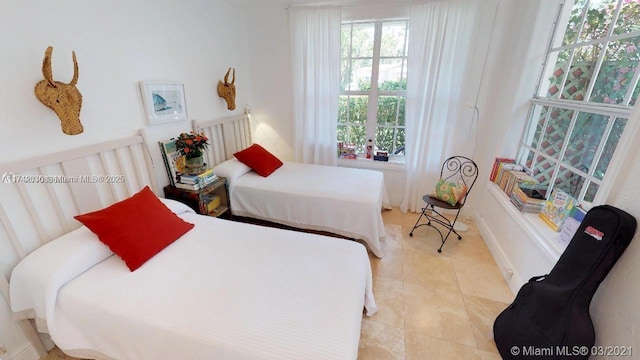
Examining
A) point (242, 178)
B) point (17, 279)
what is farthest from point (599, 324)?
point (17, 279)

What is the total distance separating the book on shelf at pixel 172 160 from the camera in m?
2.15

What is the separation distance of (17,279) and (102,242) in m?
0.38

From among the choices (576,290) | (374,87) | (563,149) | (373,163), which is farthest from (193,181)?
(563,149)

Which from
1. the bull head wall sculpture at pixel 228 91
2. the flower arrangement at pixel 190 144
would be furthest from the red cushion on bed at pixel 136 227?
the bull head wall sculpture at pixel 228 91

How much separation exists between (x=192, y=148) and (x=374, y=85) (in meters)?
2.13

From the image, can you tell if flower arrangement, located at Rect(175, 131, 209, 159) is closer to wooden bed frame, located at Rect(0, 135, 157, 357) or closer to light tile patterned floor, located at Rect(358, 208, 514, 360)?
wooden bed frame, located at Rect(0, 135, 157, 357)

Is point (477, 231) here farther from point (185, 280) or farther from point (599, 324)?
point (185, 280)

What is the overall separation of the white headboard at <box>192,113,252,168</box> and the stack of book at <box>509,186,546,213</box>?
294cm

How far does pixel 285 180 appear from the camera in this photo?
2607 millimetres

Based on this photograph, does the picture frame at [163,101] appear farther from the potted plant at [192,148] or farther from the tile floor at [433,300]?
the tile floor at [433,300]

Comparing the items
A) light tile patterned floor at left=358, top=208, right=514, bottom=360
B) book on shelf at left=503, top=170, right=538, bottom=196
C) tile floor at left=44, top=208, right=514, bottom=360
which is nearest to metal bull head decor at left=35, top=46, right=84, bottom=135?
tile floor at left=44, top=208, right=514, bottom=360

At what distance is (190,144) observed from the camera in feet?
7.12

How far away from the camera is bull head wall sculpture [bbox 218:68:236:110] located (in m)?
2.79

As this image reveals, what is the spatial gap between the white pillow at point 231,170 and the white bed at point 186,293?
98 cm
